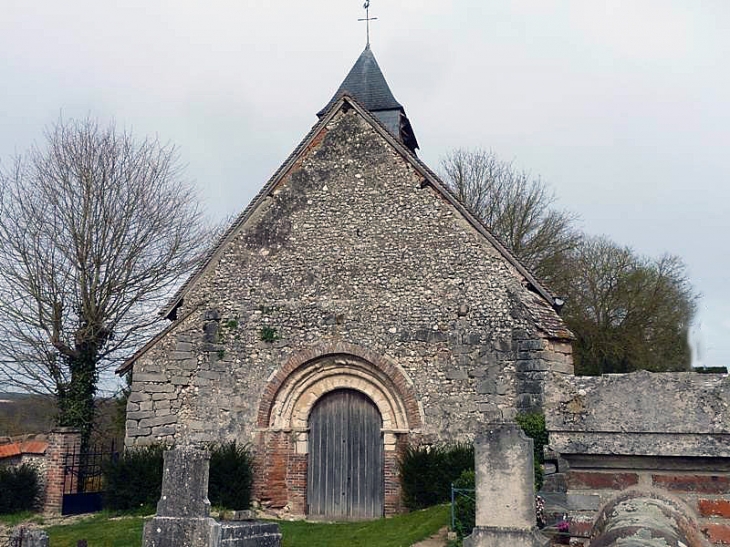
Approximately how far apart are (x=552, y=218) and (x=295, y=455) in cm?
1659

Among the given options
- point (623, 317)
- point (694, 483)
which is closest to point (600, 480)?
point (694, 483)

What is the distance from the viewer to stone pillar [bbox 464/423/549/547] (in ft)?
12.6

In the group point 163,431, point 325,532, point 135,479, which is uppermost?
point 163,431

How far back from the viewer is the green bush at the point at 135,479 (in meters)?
12.7

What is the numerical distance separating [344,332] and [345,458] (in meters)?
2.41

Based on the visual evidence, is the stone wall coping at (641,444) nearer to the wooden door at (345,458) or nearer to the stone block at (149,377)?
the wooden door at (345,458)

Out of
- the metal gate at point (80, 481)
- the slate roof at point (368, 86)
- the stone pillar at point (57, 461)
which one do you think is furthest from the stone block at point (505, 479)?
the slate roof at point (368, 86)

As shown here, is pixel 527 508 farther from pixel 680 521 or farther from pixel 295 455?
pixel 295 455

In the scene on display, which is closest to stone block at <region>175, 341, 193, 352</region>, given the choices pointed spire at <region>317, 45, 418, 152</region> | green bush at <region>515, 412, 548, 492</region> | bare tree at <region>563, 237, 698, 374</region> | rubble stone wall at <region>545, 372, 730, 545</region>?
green bush at <region>515, 412, 548, 492</region>

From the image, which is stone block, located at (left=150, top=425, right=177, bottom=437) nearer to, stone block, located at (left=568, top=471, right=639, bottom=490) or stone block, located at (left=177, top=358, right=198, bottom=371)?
stone block, located at (left=177, top=358, right=198, bottom=371)

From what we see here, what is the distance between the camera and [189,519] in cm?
731

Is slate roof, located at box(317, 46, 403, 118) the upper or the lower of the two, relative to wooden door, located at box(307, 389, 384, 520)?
upper

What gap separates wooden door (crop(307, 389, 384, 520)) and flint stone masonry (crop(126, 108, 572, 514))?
34 centimetres

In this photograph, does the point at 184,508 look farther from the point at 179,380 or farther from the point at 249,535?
the point at 179,380
